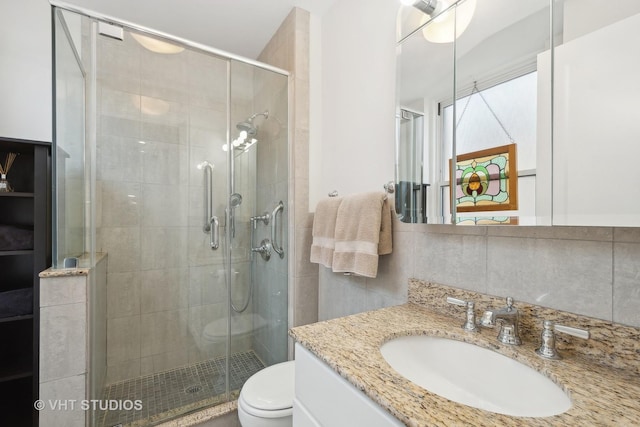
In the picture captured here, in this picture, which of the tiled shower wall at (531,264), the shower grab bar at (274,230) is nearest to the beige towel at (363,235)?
the tiled shower wall at (531,264)

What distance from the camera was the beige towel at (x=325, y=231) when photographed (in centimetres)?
149

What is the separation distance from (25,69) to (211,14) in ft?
3.77

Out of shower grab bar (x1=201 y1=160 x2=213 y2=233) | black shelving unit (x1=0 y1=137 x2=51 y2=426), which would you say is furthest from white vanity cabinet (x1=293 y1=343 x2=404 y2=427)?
black shelving unit (x1=0 y1=137 x2=51 y2=426)

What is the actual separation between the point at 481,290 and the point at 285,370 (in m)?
1.01

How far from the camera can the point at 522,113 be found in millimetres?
810

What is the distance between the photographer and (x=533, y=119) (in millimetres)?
788

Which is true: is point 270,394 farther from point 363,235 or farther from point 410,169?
point 410,169

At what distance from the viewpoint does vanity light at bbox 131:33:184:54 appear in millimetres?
1514

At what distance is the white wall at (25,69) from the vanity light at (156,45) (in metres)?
0.73

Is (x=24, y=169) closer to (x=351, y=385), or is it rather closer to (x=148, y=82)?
(x=148, y=82)

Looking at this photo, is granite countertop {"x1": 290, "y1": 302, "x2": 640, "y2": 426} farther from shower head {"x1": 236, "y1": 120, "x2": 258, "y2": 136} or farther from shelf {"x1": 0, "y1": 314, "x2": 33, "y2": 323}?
shelf {"x1": 0, "y1": 314, "x2": 33, "y2": 323}

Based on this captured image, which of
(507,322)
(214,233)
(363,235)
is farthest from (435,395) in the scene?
(214,233)

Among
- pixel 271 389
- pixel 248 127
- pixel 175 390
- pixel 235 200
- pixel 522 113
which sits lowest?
pixel 175 390

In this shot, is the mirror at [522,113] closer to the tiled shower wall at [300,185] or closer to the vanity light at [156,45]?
the tiled shower wall at [300,185]
